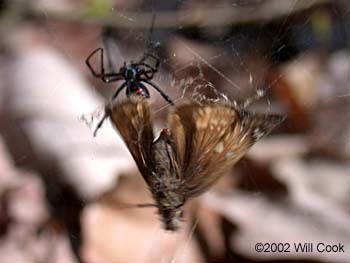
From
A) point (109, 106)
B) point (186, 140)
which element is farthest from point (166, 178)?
point (109, 106)

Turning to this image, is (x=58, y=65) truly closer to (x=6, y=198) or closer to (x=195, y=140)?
(x=6, y=198)

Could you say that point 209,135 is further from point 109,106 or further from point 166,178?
point 109,106

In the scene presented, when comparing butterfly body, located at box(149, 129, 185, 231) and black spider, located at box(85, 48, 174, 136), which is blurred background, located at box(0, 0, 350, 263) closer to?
black spider, located at box(85, 48, 174, 136)

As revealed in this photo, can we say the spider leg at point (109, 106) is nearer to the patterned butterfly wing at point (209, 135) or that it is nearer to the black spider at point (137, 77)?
the black spider at point (137, 77)

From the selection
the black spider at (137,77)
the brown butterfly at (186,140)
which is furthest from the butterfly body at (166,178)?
the black spider at (137,77)

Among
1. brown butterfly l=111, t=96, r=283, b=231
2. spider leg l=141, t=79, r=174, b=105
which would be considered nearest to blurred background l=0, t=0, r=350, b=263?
spider leg l=141, t=79, r=174, b=105

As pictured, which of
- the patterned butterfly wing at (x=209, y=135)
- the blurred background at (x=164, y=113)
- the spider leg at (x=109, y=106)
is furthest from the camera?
the blurred background at (x=164, y=113)

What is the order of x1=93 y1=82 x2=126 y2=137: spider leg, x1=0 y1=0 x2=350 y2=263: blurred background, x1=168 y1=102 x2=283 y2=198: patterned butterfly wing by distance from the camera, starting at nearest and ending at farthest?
x1=168 y1=102 x2=283 y2=198: patterned butterfly wing → x1=93 y1=82 x2=126 y2=137: spider leg → x1=0 y1=0 x2=350 y2=263: blurred background
